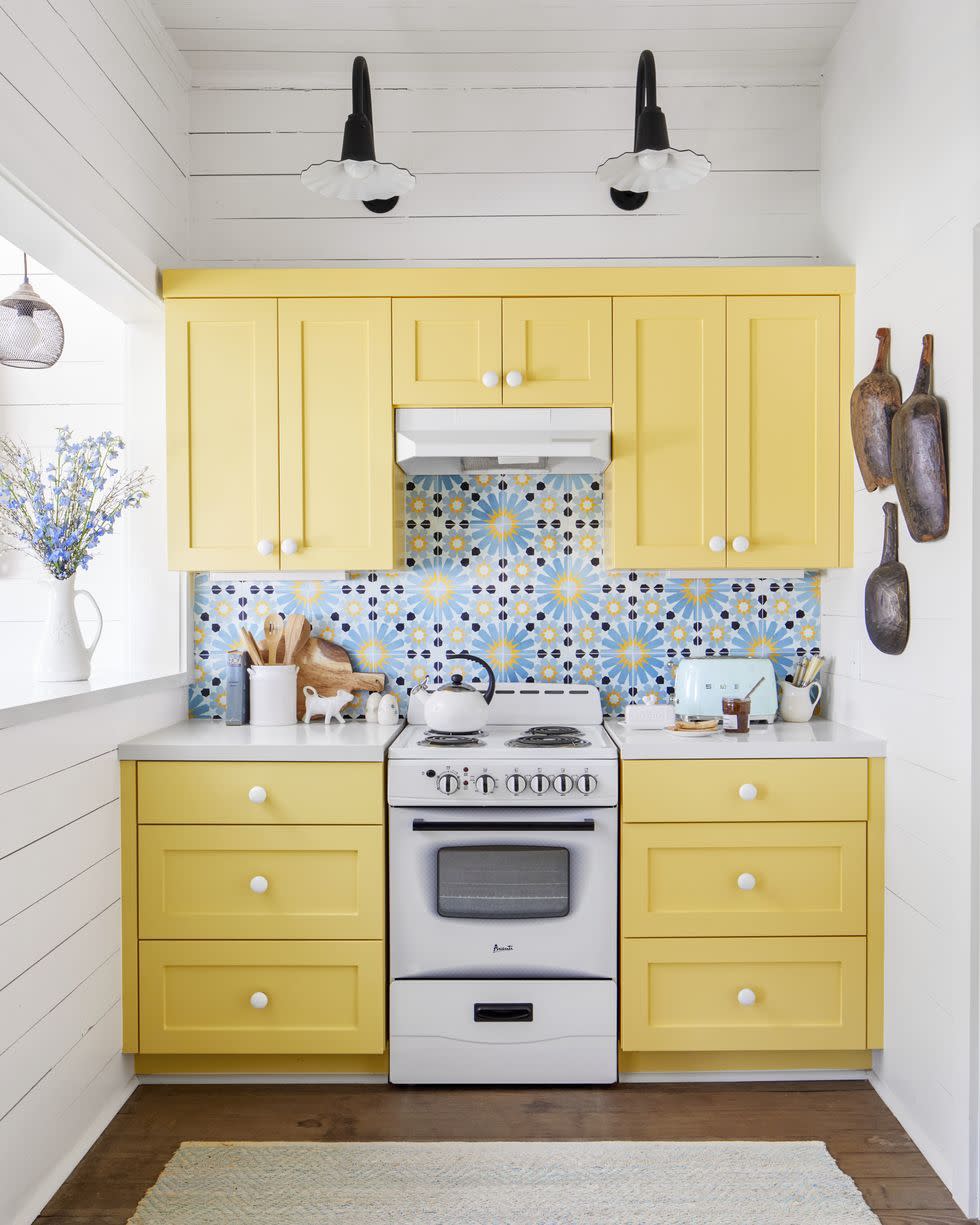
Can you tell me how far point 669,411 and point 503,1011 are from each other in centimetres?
175

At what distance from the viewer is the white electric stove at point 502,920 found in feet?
7.61

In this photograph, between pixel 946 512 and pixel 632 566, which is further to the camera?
pixel 632 566

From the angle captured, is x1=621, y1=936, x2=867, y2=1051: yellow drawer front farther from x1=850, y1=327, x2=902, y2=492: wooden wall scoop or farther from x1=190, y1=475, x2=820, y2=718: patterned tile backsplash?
x1=850, y1=327, x2=902, y2=492: wooden wall scoop

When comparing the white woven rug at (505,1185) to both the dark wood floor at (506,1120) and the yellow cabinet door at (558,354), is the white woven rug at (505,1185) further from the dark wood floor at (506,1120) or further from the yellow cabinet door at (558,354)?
the yellow cabinet door at (558,354)

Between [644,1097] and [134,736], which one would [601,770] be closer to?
[644,1097]

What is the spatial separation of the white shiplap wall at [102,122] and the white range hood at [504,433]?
89 cm

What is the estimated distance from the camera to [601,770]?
233cm

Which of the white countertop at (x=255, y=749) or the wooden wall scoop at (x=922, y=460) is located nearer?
the wooden wall scoop at (x=922, y=460)

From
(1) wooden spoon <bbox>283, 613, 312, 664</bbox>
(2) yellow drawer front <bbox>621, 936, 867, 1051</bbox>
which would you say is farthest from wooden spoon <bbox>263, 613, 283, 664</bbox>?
(2) yellow drawer front <bbox>621, 936, 867, 1051</bbox>

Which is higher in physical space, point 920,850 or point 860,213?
point 860,213

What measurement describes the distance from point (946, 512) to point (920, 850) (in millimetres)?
828

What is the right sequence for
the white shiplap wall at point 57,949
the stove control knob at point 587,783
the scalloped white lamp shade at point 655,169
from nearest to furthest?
1. the white shiplap wall at point 57,949
2. the scalloped white lamp shade at point 655,169
3. the stove control knob at point 587,783

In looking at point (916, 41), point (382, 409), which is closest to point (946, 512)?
point (916, 41)

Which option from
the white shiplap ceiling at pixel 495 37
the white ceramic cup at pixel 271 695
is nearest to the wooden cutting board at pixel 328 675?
the white ceramic cup at pixel 271 695
